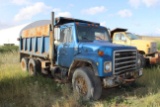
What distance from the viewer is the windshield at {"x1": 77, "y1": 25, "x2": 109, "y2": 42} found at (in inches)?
278

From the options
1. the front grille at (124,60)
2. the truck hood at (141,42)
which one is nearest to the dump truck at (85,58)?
the front grille at (124,60)

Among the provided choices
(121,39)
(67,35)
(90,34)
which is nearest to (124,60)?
(90,34)

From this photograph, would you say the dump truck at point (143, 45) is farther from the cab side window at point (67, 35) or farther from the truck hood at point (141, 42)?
the cab side window at point (67, 35)

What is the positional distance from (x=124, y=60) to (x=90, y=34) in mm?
1583

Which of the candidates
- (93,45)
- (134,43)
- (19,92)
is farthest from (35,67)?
(134,43)

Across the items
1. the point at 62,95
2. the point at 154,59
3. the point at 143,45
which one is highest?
the point at 143,45

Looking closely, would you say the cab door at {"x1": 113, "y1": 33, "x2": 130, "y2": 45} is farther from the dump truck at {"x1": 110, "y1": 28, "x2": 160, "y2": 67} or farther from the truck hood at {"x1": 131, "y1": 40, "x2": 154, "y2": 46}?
the truck hood at {"x1": 131, "y1": 40, "x2": 154, "y2": 46}

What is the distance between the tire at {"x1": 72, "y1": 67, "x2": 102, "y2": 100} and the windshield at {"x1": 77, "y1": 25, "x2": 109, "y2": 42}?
121cm

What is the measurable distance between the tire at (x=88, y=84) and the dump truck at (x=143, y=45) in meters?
4.74

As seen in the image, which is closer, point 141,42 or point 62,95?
point 62,95

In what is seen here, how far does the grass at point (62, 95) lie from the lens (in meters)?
5.60

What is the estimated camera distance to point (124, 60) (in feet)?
20.9

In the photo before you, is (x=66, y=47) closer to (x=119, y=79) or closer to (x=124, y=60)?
(x=124, y=60)

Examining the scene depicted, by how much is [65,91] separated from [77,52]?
1.22 meters
